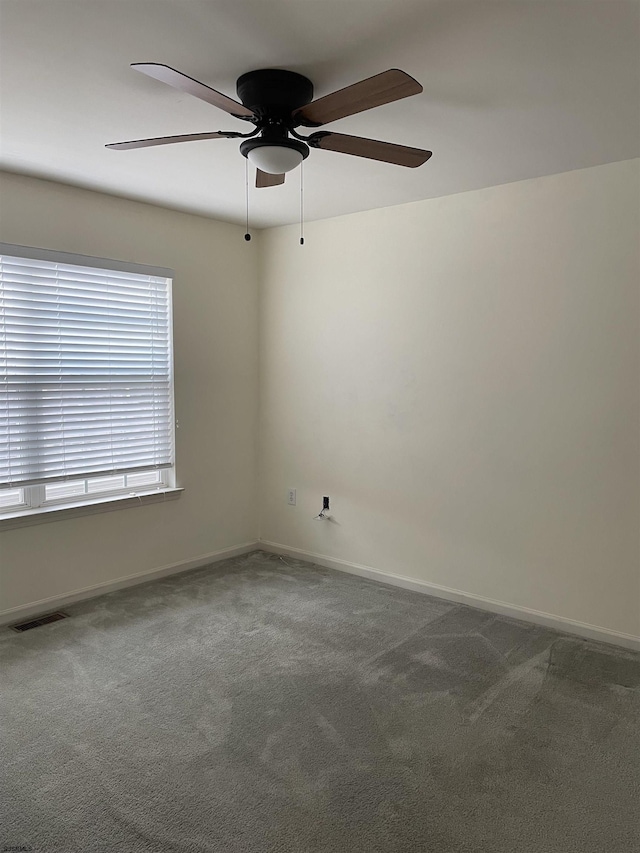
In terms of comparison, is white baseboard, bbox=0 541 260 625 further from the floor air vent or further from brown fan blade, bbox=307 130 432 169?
brown fan blade, bbox=307 130 432 169

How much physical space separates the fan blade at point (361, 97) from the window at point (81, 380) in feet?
6.83

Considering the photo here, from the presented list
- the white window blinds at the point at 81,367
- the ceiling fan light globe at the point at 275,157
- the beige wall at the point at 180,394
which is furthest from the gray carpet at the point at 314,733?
the ceiling fan light globe at the point at 275,157

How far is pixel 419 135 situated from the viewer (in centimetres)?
282

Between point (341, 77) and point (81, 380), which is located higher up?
point (341, 77)

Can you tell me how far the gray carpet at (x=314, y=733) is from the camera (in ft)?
6.55

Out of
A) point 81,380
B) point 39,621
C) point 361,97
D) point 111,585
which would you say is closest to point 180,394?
point 81,380

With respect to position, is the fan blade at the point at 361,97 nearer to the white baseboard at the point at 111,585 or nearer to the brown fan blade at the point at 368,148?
the brown fan blade at the point at 368,148

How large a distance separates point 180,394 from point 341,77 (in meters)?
2.61

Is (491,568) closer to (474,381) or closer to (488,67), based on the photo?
(474,381)

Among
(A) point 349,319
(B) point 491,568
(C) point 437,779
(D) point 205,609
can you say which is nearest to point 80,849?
(C) point 437,779

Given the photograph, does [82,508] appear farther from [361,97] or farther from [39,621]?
[361,97]

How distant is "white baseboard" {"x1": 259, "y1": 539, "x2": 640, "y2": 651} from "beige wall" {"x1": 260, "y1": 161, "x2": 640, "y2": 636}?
41 mm

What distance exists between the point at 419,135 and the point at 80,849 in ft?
9.68

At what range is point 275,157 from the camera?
2.30 meters
